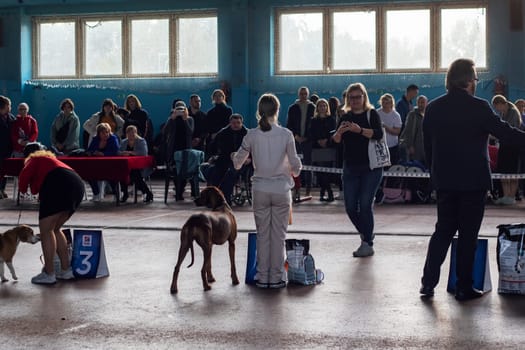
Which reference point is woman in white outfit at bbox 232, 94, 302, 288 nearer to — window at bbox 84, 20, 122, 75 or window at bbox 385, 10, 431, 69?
window at bbox 385, 10, 431, 69

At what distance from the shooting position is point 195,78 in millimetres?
27625

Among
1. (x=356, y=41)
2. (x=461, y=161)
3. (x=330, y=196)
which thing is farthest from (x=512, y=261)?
(x=356, y=41)

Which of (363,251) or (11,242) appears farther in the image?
(363,251)

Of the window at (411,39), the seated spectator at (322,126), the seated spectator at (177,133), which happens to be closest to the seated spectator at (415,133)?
the seated spectator at (322,126)

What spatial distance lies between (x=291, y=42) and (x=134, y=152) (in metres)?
9.03

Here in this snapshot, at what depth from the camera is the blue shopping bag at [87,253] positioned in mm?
9656

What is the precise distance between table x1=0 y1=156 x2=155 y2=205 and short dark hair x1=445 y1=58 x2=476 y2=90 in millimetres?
10264

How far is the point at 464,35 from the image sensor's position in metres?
25.8

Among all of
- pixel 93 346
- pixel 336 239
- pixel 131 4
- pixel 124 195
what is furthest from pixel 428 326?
pixel 131 4

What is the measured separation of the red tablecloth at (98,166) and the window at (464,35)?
10557 mm

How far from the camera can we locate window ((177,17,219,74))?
27656 mm

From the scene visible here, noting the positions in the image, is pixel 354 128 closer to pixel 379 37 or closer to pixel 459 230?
pixel 459 230

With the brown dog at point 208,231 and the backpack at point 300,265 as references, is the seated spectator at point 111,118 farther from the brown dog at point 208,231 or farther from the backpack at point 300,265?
the backpack at point 300,265

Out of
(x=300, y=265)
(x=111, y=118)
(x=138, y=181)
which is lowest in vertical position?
(x=300, y=265)
